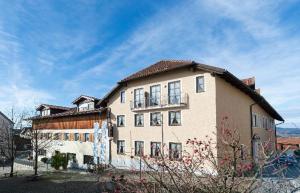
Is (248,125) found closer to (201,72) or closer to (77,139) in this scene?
(201,72)

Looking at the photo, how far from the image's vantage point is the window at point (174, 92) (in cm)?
2762

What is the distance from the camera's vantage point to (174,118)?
2780cm

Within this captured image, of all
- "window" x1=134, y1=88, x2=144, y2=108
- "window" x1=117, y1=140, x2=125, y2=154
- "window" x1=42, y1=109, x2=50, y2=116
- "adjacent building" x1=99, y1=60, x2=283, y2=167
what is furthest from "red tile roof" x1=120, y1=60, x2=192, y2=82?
"window" x1=42, y1=109, x2=50, y2=116

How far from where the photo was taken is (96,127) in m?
36.6

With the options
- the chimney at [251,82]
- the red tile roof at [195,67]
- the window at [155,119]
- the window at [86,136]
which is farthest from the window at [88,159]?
the chimney at [251,82]

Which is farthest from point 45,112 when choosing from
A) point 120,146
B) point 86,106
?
point 120,146

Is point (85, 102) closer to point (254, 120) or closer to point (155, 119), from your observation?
point (155, 119)

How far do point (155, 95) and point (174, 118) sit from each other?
339 centimetres

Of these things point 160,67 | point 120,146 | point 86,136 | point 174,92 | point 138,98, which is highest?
point 160,67

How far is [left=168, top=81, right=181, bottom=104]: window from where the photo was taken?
1088 inches

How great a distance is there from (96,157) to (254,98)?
1925 cm

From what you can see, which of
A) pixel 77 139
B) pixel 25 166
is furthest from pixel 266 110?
pixel 25 166

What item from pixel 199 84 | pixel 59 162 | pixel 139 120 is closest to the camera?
pixel 199 84

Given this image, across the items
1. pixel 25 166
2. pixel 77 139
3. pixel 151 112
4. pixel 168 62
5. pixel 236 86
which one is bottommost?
pixel 25 166
